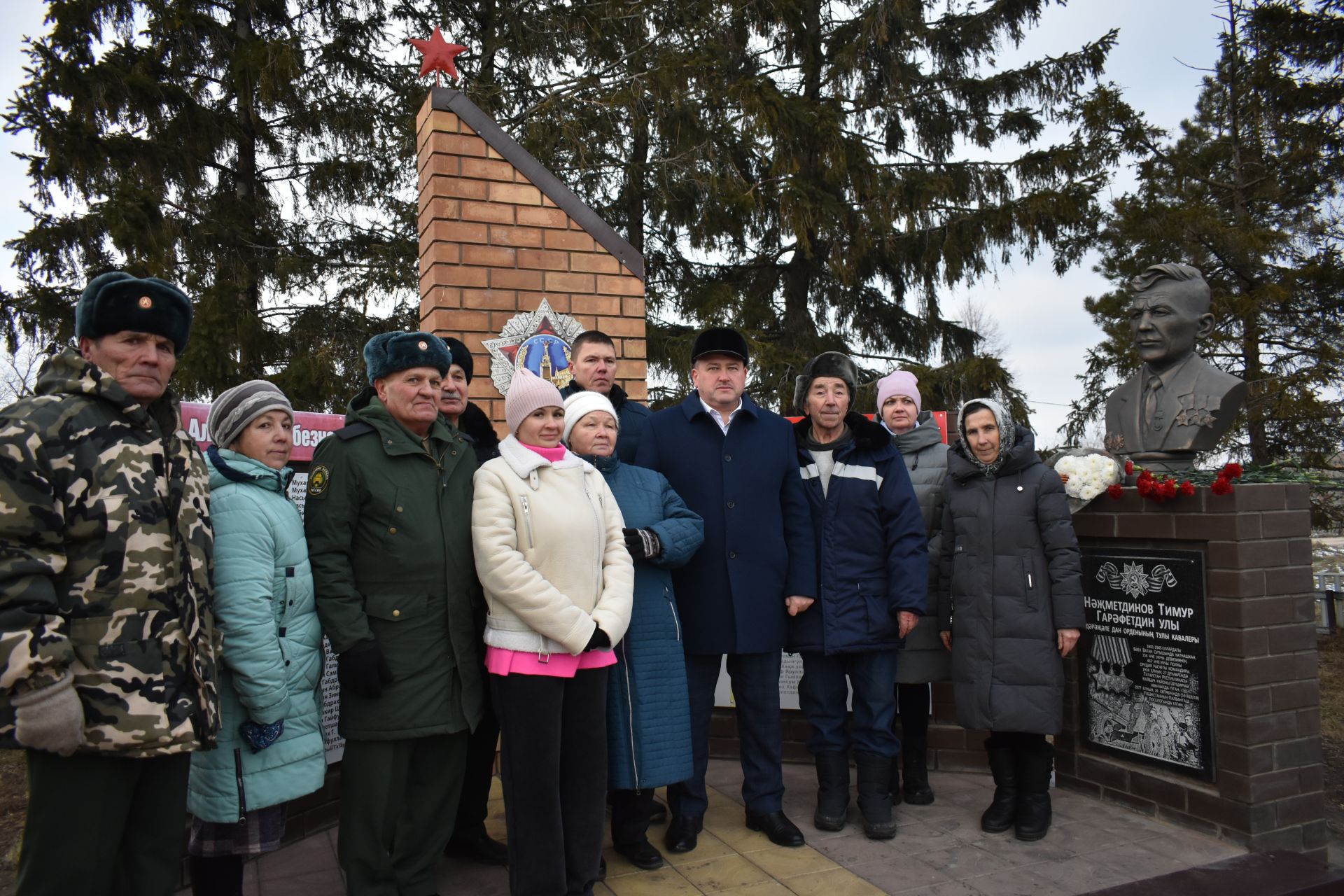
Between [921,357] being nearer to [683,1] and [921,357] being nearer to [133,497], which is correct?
[683,1]

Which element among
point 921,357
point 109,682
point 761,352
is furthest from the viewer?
point 921,357

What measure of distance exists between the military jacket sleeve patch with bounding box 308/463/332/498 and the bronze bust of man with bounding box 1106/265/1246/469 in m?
3.83

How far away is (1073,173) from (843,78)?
3.31 metres

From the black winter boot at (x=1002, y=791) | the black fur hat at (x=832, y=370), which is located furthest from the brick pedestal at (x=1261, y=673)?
the black fur hat at (x=832, y=370)

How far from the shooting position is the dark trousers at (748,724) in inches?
139

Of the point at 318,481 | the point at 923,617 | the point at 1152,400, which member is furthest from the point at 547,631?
the point at 1152,400

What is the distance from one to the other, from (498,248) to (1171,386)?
3558 mm

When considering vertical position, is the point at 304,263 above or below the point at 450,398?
above

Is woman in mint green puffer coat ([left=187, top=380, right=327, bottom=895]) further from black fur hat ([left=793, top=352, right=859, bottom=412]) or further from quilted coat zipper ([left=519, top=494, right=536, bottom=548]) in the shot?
black fur hat ([left=793, top=352, right=859, bottom=412])

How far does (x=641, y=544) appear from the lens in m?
3.17

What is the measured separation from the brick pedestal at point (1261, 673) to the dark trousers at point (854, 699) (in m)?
1.30

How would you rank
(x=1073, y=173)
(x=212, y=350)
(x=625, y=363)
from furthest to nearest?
(x=1073, y=173) < (x=212, y=350) < (x=625, y=363)

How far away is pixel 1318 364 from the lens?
10.3m

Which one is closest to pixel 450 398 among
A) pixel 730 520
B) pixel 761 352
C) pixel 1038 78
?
pixel 730 520
